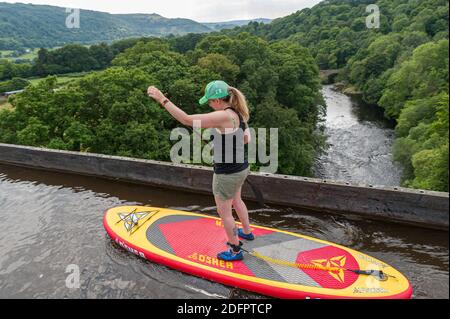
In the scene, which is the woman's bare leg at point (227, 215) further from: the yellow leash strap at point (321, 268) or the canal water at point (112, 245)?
the canal water at point (112, 245)

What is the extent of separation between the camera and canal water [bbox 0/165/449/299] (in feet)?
16.7

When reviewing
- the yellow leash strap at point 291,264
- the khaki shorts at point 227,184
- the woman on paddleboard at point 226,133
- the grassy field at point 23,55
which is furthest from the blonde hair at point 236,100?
the grassy field at point 23,55

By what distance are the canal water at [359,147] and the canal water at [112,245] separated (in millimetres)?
14951

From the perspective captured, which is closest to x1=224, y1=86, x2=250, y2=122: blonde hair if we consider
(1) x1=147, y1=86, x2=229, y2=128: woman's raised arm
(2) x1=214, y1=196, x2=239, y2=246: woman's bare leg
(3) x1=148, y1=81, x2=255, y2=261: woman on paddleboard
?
(3) x1=148, y1=81, x2=255, y2=261: woman on paddleboard

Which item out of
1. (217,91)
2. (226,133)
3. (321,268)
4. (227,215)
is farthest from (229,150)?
(321,268)

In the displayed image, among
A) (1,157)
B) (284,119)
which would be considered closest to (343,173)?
(284,119)

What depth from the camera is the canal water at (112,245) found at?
5.10 metres

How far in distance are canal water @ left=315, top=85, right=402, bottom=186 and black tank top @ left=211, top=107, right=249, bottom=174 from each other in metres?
17.7

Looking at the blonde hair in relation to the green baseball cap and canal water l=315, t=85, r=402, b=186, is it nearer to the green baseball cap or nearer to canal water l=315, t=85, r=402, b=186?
the green baseball cap

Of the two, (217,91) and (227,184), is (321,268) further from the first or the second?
(217,91)

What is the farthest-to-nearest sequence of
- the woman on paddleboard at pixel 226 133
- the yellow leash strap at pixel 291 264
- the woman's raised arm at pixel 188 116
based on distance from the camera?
the yellow leash strap at pixel 291 264, the woman on paddleboard at pixel 226 133, the woman's raised arm at pixel 188 116

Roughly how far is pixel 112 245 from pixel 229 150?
3.33m

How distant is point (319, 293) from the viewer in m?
4.48
